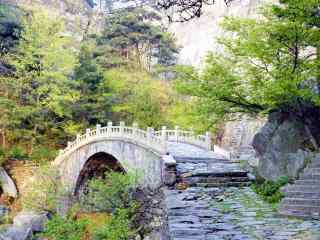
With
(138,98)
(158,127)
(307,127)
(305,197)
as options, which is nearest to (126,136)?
(138,98)

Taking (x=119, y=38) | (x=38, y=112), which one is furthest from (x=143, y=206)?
(x=119, y=38)

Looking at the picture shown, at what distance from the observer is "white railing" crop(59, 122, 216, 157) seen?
634 inches

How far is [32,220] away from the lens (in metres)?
18.4

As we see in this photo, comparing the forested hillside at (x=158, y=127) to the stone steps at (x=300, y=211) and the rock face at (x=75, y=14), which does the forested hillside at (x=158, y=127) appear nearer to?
the stone steps at (x=300, y=211)

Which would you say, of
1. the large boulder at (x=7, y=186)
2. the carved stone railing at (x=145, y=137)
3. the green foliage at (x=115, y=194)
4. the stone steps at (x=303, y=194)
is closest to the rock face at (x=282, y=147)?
the stone steps at (x=303, y=194)

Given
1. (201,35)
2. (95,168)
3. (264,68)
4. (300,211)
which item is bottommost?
(300,211)

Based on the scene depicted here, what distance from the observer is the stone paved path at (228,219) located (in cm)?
577

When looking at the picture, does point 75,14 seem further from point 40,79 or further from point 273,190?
point 273,190

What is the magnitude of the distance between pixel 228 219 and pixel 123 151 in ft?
39.7

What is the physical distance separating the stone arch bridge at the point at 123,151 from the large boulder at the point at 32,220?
376 centimetres

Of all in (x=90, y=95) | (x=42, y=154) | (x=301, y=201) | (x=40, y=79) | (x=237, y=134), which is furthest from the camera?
(x=237, y=134)

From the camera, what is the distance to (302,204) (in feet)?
22.7

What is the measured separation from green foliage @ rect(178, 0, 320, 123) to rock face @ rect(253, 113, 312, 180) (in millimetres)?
406

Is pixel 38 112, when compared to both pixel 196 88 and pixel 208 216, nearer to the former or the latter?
pixel 196 88
